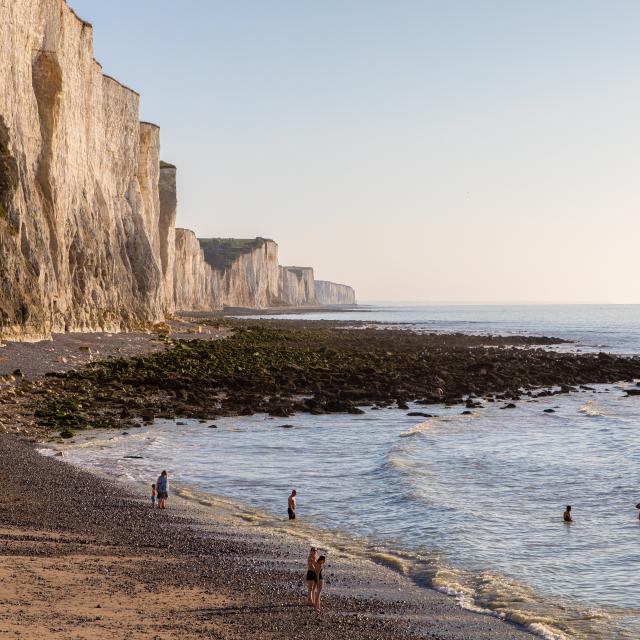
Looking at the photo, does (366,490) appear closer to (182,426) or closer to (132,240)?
(182,426)

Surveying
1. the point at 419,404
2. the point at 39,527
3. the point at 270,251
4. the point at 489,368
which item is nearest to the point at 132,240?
the point at 489,368

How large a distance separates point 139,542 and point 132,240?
149ft

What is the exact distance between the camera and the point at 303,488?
62.4ft

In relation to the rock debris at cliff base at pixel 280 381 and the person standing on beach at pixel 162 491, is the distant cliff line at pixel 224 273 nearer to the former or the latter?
the rock debris at cliff base at pixel 280 381

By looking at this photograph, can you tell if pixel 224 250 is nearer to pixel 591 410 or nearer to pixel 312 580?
pixel 591 410

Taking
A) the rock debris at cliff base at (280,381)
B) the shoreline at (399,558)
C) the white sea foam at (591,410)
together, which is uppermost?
the rock debris at cliff base at (280,381)

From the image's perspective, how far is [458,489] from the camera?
19.6 metres

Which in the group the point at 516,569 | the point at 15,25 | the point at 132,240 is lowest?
the point at 516,569

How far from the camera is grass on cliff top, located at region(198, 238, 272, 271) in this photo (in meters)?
163

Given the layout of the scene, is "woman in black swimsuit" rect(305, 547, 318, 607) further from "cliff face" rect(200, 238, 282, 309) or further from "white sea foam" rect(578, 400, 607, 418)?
"cliff face" rect(200, 238, 282, 309)

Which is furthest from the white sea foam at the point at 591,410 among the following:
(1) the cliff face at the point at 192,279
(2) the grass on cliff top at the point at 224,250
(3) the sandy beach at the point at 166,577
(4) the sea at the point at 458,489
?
(2) the grass on cliff top at the point at 224,250

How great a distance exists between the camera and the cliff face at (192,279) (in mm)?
122625

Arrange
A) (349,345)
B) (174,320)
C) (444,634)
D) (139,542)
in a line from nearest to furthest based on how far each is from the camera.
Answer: (444,634), (139,542), (349,345), (174,320)

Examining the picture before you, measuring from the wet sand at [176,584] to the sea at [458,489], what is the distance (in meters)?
0.98
